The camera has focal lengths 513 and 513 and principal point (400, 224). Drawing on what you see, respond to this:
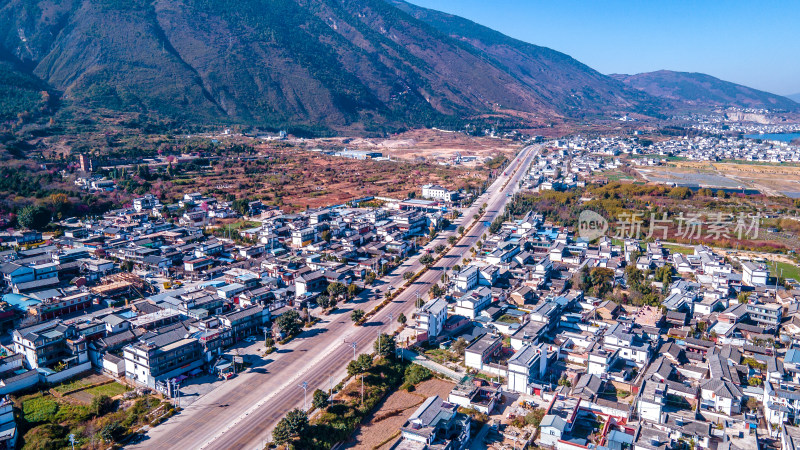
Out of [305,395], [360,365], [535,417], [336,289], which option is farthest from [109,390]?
[535,417]

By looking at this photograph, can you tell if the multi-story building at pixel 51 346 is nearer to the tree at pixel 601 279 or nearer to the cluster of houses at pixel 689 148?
the tree at pixel 601 279

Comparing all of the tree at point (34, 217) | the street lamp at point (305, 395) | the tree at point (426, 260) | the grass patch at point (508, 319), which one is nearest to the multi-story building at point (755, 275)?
the grass patch at point (508, 319)

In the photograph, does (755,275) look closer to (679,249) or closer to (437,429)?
(679,249)

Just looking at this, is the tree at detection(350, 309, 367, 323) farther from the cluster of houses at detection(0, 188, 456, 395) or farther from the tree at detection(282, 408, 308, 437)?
the tree at detection(282, 408, 308, 437)

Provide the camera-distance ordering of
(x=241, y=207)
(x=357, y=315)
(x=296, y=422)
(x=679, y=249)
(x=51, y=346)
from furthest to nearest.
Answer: (x=241, y=207)
(x=679, y=249)
(x=357, y=315)
(x=51, y=346)
(x=296, y=422)

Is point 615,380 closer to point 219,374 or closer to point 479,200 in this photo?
point 219,374

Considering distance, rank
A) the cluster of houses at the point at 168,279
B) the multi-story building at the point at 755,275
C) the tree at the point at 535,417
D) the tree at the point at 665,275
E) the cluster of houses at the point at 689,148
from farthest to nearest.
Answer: the cluster of houses at the point at 689,148
the multi-story building at the point at 755,275
the tree at the point at 665,275
the cluster of houses at the point at 168,279
the tree at the point at 535,417

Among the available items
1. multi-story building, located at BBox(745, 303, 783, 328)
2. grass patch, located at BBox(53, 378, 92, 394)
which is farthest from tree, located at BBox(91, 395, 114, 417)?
multi-story building, located at BBox(745, 303, 783, 328)
